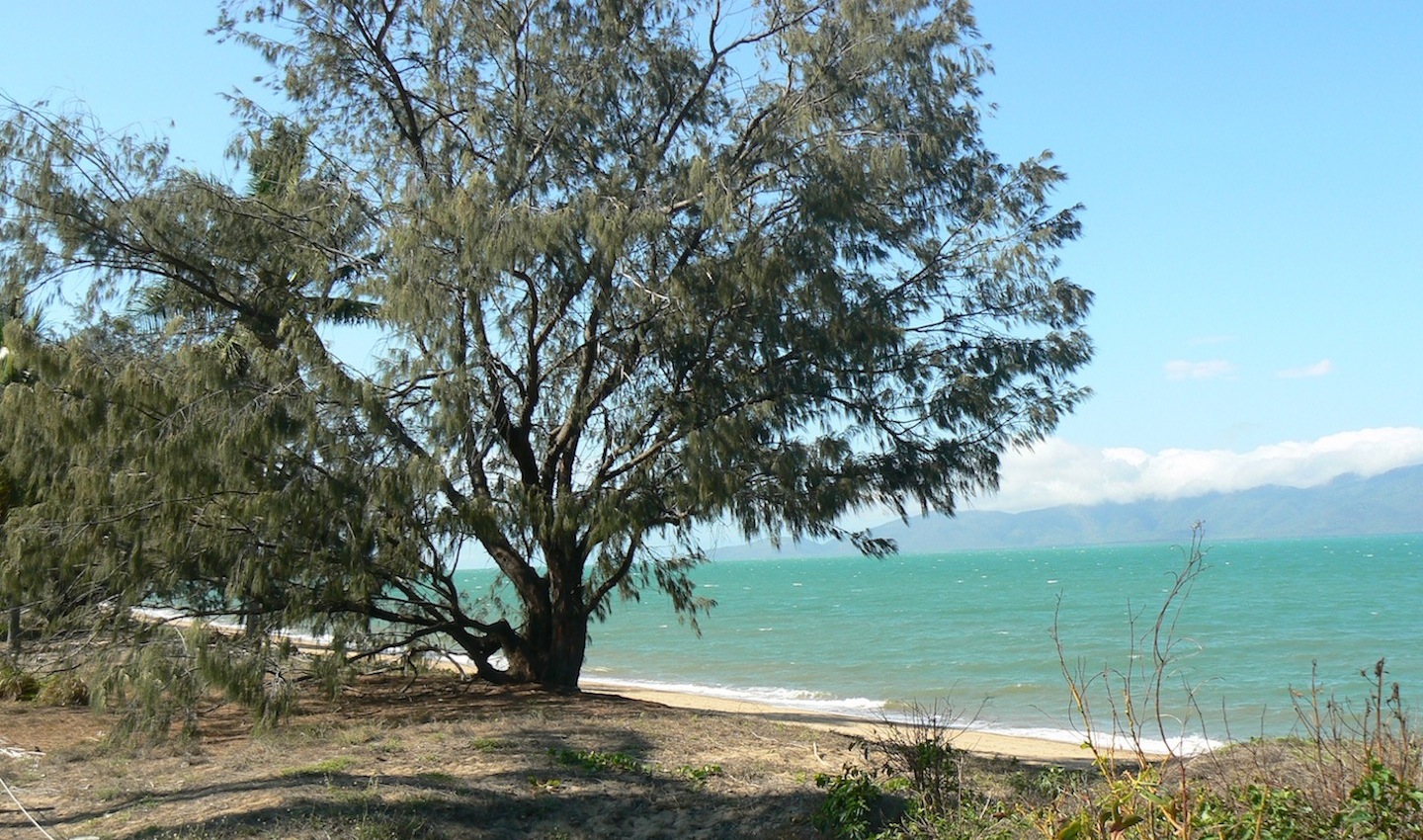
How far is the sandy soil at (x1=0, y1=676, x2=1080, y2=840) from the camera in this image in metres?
6.80

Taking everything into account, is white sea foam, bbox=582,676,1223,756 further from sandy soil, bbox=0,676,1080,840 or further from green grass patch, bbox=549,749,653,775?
green grass patch, bbox=549,749,653,775

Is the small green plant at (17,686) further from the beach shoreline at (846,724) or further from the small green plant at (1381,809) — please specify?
Answer: the small green plant at (1381,809)

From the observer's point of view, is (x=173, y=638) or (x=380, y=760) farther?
(x=173, y=638)

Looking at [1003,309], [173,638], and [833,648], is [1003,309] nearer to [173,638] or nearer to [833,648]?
[173,638]

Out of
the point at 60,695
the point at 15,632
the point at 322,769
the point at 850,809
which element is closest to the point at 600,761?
the point at 322,769

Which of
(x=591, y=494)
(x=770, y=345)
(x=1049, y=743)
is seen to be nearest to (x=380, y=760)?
(x=591, y=494)

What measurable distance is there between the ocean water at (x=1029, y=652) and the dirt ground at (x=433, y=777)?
1510 millimetres

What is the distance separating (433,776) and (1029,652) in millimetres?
24732

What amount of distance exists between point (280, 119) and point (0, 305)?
3132mm

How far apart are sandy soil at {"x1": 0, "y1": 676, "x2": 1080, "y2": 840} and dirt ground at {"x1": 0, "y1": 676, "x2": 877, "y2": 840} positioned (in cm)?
2

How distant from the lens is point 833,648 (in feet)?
113

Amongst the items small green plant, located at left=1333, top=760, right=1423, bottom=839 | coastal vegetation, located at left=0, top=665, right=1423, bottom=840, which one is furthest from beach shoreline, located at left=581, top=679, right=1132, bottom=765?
small green plant, located at left=1333, top=760, right=1423, bottom=839

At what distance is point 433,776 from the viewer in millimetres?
7863

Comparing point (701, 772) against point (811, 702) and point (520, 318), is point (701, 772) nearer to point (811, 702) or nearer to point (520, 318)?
point (520, 318)
